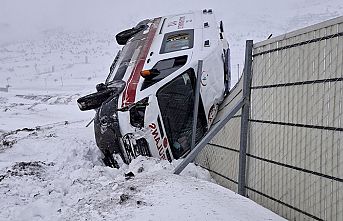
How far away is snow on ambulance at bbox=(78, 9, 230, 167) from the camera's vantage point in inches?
210

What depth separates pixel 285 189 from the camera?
3.32 m

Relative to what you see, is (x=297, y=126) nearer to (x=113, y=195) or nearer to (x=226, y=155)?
(x=226, y=155)

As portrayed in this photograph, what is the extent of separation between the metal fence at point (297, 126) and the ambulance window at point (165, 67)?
168 cm

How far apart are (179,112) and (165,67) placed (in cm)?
77

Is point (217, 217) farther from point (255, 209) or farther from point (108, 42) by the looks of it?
point (108, 42)

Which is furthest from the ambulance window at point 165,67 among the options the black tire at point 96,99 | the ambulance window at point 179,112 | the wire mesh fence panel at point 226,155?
the wire mesh fence panel at point 226,155

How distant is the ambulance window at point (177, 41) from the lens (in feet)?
20.9

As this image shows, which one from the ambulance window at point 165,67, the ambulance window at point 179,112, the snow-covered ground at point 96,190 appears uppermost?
the ambulance window at point 165,67

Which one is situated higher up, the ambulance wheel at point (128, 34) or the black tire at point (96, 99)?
the ambulance wheel at point (128, 34)

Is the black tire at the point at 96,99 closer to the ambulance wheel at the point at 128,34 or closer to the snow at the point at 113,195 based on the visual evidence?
the snow at the point at 113,195

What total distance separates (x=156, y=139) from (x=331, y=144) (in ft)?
9.61

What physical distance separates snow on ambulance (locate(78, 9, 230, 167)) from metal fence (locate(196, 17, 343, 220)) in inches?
56.1

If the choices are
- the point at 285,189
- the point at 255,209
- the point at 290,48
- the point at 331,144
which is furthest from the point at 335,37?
the point at 255,209

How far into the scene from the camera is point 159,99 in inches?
213
